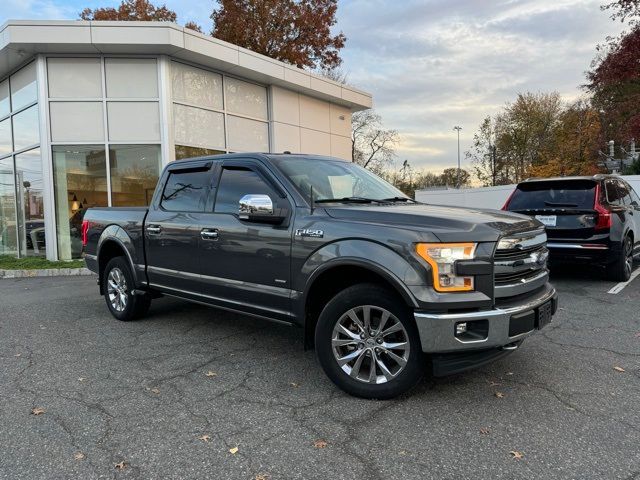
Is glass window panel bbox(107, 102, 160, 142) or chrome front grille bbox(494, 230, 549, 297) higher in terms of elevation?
glass window panel bbox(107, 102, 160, 142)

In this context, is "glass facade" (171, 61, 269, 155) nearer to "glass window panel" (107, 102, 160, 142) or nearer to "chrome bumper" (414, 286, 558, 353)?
"glass window panel" (107, 102, 160, 142)

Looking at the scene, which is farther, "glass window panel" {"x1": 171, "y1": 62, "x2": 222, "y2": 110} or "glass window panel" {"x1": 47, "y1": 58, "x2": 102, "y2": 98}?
"glass window panel" {"x1": 171, "y1": 62, "x2": 222, "y2": 110}

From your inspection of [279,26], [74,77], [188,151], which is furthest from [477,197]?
[74,77]

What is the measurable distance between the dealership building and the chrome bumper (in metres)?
10.6

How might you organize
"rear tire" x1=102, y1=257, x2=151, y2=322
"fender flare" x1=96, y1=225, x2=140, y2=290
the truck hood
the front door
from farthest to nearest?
"rear tire" x1=102, y1=257, x2=151, y2=322 → "fender flare" x1=96, y1=225, x2=140, y2=290 → the front door → the truck hood

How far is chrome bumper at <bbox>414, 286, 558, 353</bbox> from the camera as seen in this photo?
314 cm

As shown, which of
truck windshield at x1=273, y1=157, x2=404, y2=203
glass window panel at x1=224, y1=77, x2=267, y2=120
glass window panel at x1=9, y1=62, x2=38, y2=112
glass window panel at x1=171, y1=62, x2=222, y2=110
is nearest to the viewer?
truck windshield at x1=273, y1=157, x2=404, y2=203

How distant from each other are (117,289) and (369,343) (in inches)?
152

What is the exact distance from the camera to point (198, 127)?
43.4 ft

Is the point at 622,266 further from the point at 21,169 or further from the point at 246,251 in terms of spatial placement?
the point at 21,169

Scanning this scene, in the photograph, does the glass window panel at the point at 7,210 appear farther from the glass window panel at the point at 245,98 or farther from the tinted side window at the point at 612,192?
the tinted side window at the point at 612,192

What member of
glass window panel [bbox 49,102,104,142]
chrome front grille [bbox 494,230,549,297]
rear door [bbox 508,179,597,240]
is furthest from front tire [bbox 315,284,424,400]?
glass window panel [bbox 49,102,104,142]

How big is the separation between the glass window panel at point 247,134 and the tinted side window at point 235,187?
31.7 ft

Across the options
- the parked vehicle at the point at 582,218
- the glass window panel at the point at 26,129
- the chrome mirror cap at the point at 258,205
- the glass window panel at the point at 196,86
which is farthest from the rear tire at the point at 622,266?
the glass window panel at the point at 26,129
